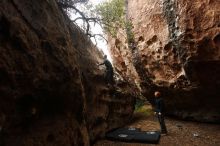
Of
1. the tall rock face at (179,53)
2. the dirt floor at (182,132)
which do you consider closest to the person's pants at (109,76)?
the tall rock face at (179,53)

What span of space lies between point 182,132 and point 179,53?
347cm

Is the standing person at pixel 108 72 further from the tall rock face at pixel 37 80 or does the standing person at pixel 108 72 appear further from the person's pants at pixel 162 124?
the tall rock face at pixel 37 80

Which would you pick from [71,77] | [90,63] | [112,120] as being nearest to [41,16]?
[71,77]

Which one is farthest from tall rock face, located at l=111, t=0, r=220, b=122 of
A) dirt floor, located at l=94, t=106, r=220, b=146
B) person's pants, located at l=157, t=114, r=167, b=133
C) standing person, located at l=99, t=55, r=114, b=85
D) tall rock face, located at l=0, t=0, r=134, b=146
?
tall rock face, located at l=0, t=0, r=134, b=146

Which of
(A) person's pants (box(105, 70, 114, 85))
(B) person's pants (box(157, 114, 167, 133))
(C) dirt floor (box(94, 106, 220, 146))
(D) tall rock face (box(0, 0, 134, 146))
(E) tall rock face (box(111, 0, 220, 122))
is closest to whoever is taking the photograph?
(D) tall rock face (box(0, 0, 134, 146))

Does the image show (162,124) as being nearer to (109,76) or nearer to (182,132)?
(182,132)

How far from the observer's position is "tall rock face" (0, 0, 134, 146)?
547cm

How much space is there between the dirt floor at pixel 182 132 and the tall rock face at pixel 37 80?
331 centimetres

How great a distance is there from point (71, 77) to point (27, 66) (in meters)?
1.80

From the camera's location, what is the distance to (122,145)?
388 inches

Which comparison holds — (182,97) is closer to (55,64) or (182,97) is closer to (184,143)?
(184,143)

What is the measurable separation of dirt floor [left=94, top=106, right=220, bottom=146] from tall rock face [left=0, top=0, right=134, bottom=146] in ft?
10.9

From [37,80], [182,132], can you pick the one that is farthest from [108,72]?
[37,80]

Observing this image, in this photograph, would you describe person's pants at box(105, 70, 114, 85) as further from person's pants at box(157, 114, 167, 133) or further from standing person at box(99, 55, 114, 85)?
person's pants at box(157, 114, 167, 133)
